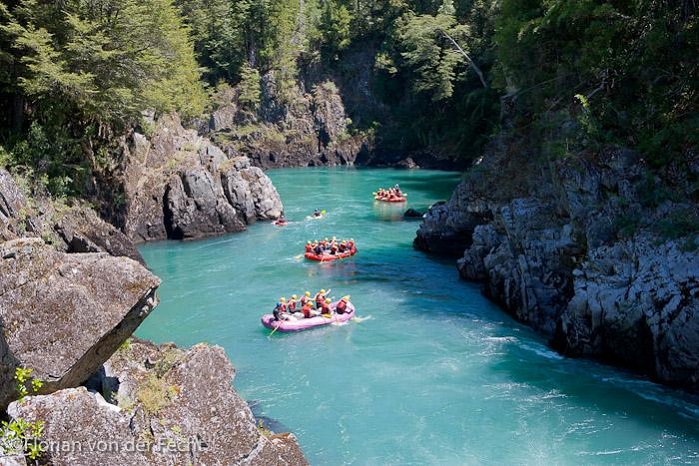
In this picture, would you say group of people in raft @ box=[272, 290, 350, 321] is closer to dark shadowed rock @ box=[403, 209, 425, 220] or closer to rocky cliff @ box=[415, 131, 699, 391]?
rocky cliff @ box=[415, 131, 699, 391]

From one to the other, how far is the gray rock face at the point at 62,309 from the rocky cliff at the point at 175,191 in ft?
72.9

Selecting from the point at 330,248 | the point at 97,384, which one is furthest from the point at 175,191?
the point at 97,384

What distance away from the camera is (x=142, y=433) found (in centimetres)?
688

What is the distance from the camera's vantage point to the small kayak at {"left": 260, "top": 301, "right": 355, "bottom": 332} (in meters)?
18.5

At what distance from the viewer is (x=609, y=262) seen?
611 inches

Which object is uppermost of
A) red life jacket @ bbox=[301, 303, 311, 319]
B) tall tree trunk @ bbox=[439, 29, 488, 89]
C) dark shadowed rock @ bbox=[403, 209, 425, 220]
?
tall tree trunk @ bbox=[439, 29, 488, 89]

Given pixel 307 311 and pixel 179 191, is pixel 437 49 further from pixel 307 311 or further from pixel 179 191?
pixel 307 311

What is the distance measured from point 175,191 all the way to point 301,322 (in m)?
15.8

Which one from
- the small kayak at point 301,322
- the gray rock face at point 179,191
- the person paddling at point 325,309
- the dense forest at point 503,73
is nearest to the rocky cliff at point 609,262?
the dense forest at point 503,73

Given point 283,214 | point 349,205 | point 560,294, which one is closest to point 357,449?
point 560,294

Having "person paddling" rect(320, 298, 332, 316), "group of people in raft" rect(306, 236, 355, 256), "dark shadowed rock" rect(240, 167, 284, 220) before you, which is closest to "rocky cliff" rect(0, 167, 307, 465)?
"person paddling" rect(320, 298, 332, 316)

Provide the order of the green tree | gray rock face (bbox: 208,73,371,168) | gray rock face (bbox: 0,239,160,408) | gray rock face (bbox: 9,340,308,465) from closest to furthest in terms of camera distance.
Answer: gray rock face (bbox: 9,340,308,465) → gray rock face (bbox: 0,239,160,408) → the green tree → gray rock face (bbox: 208,73,371,168)

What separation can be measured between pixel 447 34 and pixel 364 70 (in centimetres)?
1540

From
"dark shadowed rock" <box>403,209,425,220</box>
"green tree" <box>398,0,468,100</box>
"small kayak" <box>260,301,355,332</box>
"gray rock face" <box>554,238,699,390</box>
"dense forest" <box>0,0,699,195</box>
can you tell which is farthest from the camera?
"green tree" <box>398,0,468,100</box>
